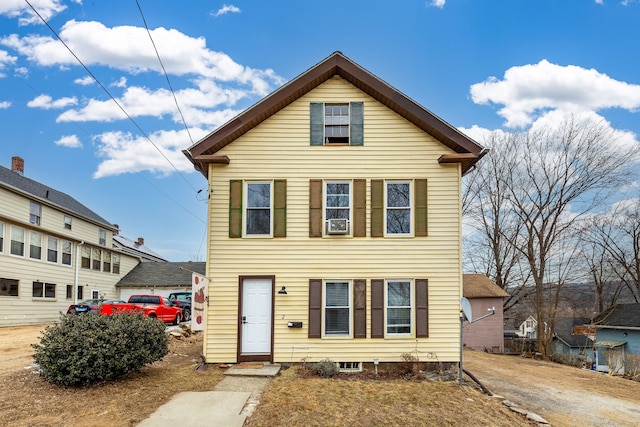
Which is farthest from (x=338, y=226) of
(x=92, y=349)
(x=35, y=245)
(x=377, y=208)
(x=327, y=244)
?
(x=35, y=245)

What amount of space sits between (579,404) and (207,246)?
9.24m

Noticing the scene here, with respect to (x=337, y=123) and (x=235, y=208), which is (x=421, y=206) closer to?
(x=337, y=123)

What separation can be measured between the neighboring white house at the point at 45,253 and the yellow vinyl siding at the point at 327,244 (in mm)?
14818

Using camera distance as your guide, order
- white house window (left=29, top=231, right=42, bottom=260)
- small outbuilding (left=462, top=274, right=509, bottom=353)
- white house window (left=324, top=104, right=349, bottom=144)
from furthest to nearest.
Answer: small outbuilding (left=462, top=274, right=509, bottom=353), white house window (left=29, top=231, right=42, bottom=260), white house window (left=324, top=104, right=349, bottom=144)

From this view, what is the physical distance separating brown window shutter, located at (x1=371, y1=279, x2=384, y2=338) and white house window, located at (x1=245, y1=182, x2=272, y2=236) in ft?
9.77

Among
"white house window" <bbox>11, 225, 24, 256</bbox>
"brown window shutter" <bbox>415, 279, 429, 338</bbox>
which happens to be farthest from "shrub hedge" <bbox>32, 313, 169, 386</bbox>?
"white house window" <bbox>11, 225, 24, 256</bbox>

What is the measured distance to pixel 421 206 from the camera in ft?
38.2

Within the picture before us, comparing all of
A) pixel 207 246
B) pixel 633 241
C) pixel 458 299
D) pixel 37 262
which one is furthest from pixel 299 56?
pixel 633 241

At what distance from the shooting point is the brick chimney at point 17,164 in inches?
1081

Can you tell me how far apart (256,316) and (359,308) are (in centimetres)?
255

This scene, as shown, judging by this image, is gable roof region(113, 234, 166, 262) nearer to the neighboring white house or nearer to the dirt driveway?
the neighboring white house

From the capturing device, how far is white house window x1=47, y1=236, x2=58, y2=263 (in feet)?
79.9

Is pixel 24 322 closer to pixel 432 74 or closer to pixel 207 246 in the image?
pixel 207 246

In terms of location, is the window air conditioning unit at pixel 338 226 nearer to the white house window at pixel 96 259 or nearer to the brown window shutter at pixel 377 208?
the brown window shutter at pixel 377 208
